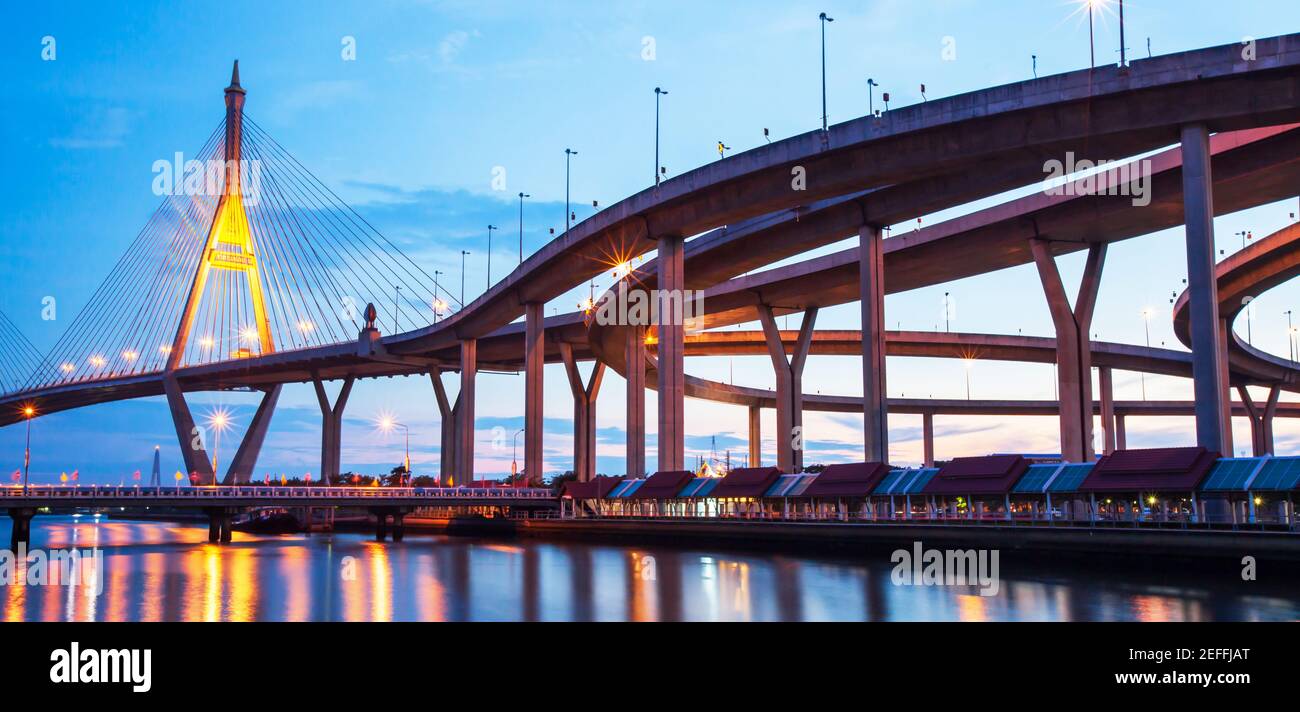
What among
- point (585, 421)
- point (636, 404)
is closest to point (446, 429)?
point (585, 421)

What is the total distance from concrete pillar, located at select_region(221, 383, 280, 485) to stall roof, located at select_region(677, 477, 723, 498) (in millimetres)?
82243

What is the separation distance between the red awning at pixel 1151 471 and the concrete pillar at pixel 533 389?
55940 millimetres

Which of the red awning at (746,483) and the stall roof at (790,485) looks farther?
the red awning at (746,483)

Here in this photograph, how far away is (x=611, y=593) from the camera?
3903 centimetres

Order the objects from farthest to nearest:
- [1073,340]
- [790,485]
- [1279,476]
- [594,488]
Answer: [594,488] < [1073,340] < [790,485] < [1279,476]

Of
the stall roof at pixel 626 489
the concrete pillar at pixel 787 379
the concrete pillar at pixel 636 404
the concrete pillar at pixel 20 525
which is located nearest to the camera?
the concrete pillar at pixel 20 525

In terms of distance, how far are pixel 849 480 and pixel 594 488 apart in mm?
24870

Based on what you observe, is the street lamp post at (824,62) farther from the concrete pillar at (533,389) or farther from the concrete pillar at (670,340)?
the concrete pillar at (533,389)

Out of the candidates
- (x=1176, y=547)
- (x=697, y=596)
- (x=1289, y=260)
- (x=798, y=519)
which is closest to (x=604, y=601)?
(x=697, y=596)

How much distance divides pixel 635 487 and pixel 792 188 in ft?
78.8

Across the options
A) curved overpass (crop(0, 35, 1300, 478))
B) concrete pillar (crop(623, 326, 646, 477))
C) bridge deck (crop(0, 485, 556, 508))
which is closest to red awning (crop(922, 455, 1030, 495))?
curved overpass (crop(0, 35, 1300, 478))

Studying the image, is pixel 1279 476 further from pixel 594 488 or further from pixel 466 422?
pixel 466 422

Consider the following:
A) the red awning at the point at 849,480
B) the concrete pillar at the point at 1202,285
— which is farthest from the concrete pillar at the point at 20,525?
the concrete pillar at the point at 1202,285

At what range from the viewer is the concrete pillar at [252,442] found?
138 meters
